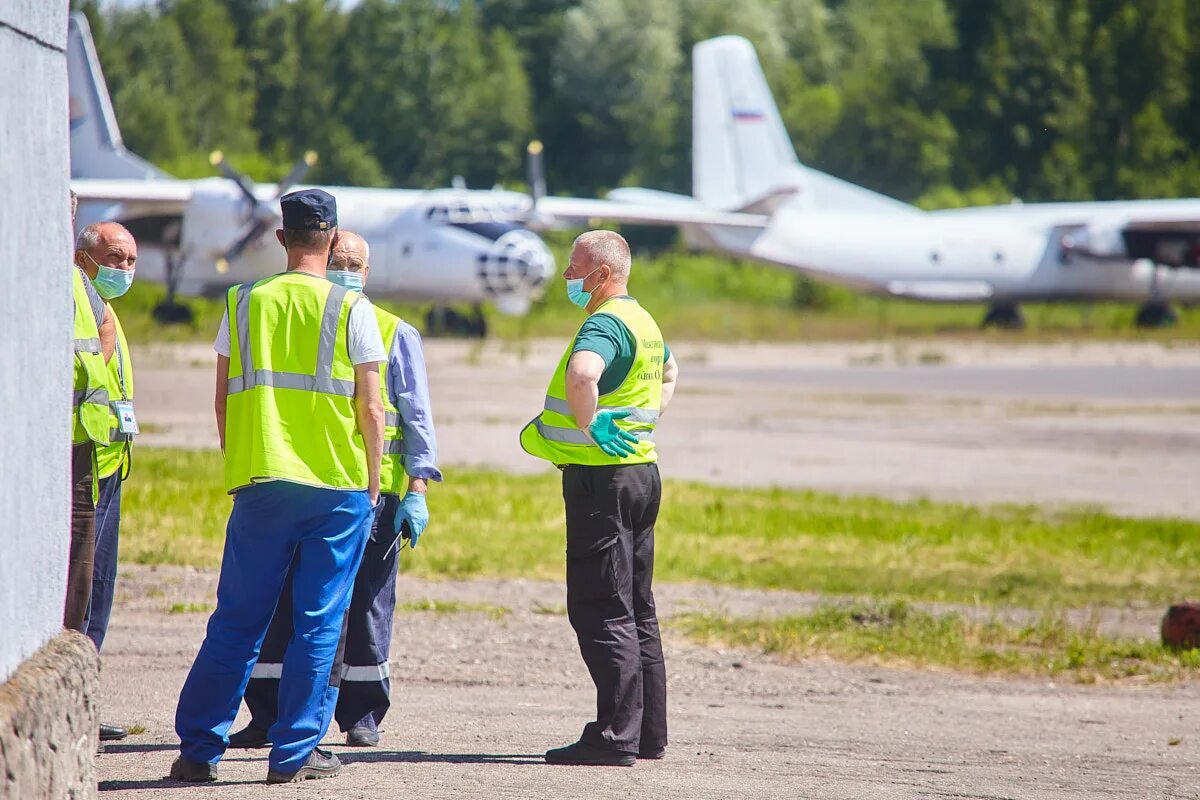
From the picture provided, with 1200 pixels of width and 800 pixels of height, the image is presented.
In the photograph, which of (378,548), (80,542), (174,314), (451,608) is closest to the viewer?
(80,542)

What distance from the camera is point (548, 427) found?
5.42 m

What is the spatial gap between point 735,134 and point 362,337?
37.5 metres

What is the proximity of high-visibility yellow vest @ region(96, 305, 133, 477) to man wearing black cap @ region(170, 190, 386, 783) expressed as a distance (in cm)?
63

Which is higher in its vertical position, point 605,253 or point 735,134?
point 735,134

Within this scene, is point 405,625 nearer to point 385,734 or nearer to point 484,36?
point 385,734

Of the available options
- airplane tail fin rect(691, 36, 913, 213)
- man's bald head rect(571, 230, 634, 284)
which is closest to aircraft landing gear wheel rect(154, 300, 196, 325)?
airplane tail fin rect(691, 36, 913, 213)

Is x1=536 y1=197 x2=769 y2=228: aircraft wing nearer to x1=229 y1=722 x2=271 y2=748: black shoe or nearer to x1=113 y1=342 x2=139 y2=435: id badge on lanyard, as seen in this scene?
x1=113 y1=342 x2=139 y2=435: id badge on lanyard

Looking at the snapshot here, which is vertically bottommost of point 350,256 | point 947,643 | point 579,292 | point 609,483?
point 947,643

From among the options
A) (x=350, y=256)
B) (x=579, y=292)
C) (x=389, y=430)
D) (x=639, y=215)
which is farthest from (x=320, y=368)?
(x=639, y=215)

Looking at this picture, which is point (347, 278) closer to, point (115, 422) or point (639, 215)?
point (115, 422)

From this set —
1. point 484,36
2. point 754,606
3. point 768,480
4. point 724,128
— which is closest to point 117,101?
point 484,36

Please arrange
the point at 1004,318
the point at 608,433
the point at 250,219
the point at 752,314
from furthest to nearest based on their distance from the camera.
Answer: the point at 752,314 < the point at 1004,318 < the point at 250,219 < the point at 608,433

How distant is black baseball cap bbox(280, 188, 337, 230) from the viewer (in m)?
4.91

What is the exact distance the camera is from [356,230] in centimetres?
3388
